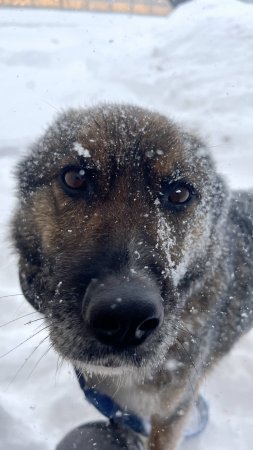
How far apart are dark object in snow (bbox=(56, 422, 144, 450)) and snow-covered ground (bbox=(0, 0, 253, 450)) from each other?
336mm

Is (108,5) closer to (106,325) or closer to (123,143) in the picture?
(123,143)

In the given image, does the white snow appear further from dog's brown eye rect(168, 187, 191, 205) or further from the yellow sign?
the yellow sign

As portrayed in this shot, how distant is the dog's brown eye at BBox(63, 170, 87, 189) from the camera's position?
2.52m

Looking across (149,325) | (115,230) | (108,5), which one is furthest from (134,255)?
(108,5)

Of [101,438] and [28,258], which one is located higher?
[28,258]

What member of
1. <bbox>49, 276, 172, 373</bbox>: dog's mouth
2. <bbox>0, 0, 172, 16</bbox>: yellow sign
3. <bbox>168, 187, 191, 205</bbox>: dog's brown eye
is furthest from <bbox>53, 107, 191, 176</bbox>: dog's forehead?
<bbox>0, 0, 172, 16</bbox>: yellow sign

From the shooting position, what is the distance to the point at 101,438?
2.88 meters

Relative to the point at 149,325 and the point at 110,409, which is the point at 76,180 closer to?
the point at 149,325

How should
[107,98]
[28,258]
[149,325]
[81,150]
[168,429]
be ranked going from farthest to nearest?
[107,98] → [168,429] → [28,258] → [81,150] → [149,325]

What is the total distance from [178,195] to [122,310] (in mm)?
909

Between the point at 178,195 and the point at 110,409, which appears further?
the point at 110,409

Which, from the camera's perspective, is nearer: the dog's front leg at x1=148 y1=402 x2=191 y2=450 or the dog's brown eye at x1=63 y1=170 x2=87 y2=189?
the dog's brown eye at x1=63 y1=170 x2=87 y2=189

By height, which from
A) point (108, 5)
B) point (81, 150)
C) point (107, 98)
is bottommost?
point (108, 5)

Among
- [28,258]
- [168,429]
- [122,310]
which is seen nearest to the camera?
[122,310]
